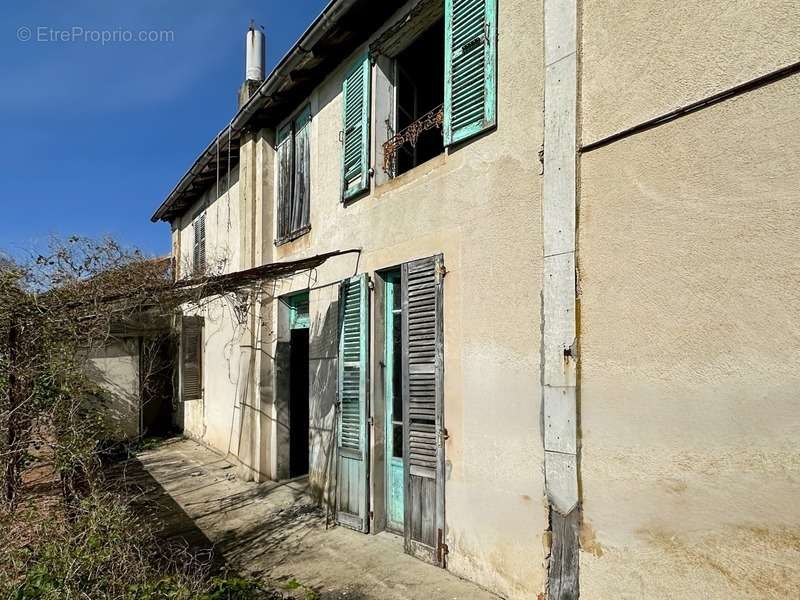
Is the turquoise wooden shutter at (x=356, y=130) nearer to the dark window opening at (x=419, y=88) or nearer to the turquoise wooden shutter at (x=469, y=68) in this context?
the dark window opening at (x=419, y=88)

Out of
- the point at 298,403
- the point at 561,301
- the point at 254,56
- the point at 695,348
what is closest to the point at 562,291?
the point at 561,301

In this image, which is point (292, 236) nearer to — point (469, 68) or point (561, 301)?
point (469, 68)

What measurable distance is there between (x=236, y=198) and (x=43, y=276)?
488cm

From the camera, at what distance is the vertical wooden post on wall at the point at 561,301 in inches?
132

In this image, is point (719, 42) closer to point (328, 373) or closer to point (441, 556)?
point (441, 556)

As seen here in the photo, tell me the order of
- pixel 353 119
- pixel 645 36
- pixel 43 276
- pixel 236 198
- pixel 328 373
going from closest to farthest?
pixel 645 36, pixel 43 276, pixel 353 119, pixel 328 373, pixel 236 198

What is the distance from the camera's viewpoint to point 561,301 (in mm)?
3461

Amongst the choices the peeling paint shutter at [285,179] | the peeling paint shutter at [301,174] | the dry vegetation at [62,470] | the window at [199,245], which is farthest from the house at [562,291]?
the window at [199,245]

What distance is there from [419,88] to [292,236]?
266 cm

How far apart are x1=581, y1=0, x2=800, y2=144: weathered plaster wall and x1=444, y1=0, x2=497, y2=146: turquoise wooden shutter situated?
88 centimetres

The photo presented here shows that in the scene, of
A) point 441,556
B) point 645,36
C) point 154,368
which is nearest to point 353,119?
point 645,36

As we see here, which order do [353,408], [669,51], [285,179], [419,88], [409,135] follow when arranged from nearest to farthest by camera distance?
[669,51] < [409,135] < [353,408] < [419,88] < [285,179]

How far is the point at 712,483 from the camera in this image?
2.69m

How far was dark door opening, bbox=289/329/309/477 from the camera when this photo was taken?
7.82 m
